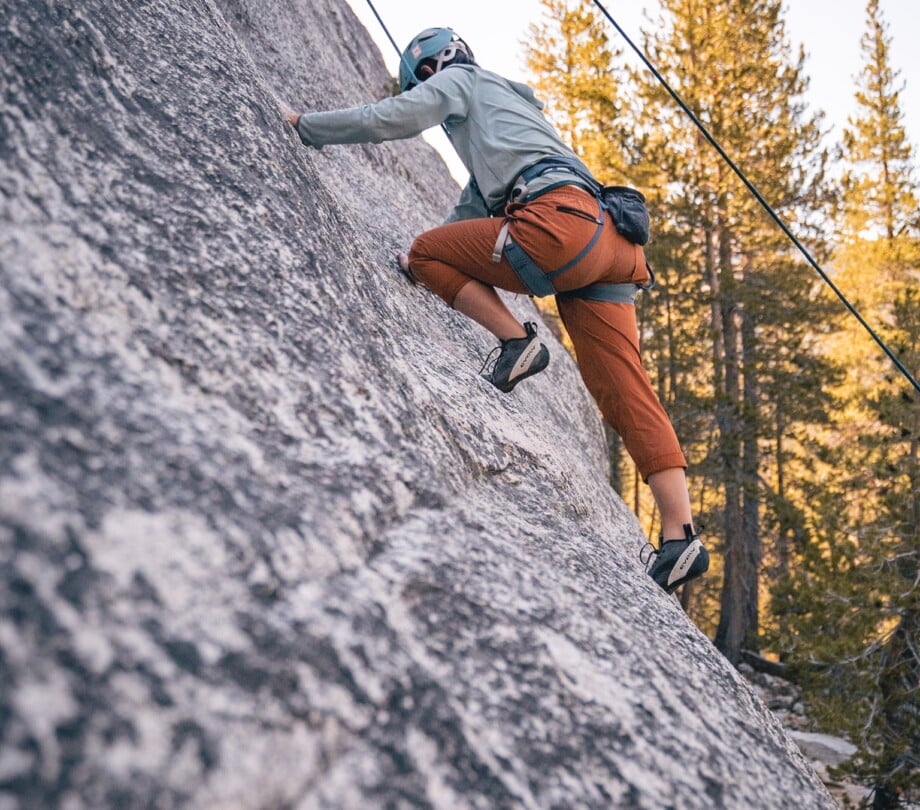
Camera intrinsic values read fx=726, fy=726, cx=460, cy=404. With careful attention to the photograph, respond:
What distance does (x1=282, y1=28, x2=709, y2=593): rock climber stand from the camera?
3.03 meters

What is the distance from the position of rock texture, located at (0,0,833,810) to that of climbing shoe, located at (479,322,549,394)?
959 millimetres

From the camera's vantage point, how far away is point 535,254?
3021mm

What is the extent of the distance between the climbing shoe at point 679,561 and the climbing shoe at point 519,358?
1012 mm

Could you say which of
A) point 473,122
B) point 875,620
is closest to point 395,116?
point 473,122

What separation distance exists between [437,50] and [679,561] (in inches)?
106

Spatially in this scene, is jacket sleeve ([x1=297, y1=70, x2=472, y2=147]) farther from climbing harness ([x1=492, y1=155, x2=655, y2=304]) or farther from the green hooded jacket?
climbing harness ([x1=492, y1=155, x2=655, y2=304])

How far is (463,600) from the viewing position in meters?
1.57

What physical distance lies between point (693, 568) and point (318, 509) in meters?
2.03

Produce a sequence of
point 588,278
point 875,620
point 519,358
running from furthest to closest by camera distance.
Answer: point 875,620 → point 519,358 → point 588,278

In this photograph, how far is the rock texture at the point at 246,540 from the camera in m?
1.06

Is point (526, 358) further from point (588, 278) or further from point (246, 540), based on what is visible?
point (246, 540)

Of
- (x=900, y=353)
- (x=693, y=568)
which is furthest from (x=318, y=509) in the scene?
(x=900, y=353)

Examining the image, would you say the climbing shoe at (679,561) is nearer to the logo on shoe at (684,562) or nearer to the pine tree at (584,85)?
the logo on shoe at (684,562)

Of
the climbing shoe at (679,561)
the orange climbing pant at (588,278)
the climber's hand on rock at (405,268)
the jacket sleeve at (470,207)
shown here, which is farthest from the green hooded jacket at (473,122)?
the climbing shoe at (679,561)
